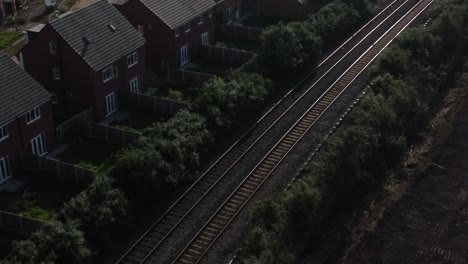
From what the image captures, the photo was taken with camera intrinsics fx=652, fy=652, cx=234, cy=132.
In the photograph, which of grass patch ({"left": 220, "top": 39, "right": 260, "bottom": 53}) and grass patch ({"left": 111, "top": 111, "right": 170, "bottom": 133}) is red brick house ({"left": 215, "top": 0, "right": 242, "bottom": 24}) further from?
grass patch ({"left": 111, "top": 111, "right": 170, "bottom": 133})

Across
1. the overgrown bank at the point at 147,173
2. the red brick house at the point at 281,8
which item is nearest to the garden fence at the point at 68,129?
the overgrown bank at the point at 147,173

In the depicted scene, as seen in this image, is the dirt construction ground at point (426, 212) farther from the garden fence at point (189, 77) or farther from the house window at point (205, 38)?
the house window at point (205, 38)

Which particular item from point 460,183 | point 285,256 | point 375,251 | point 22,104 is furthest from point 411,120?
point 22,104

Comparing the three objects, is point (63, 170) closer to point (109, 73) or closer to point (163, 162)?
point (163, 162)

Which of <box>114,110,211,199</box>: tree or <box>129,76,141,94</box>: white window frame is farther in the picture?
<box>129,76,141,94</box>: white window frame

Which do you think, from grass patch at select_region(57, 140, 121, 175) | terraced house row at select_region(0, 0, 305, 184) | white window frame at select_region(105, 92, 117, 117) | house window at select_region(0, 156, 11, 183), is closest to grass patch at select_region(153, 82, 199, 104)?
terraced house row at select_region(0, 0, 305, 184)

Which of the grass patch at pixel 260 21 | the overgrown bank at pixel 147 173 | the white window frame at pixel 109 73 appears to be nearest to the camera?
the overgrown bank at pixel 147 173
